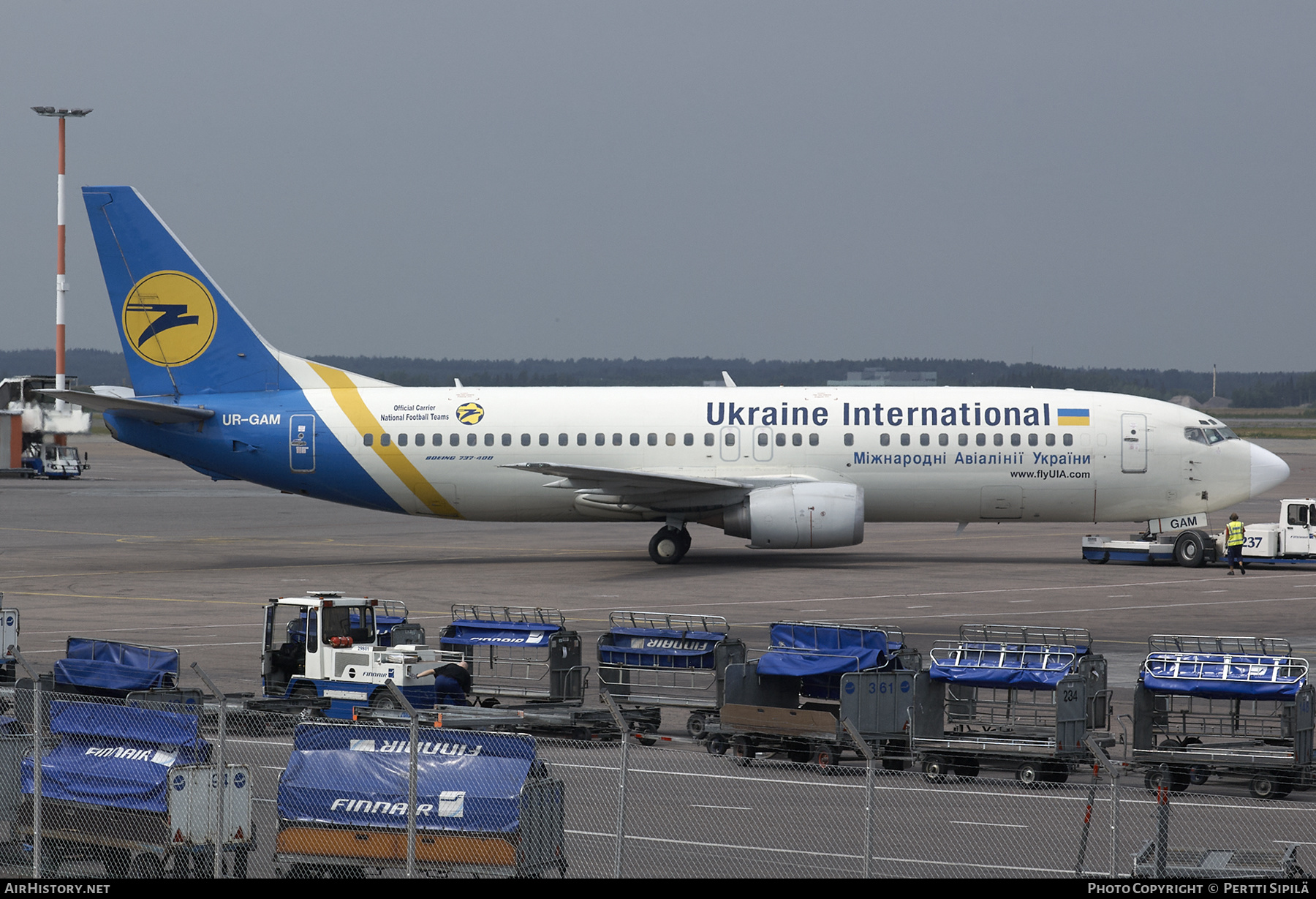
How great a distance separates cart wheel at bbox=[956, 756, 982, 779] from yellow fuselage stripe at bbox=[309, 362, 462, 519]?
25.1m

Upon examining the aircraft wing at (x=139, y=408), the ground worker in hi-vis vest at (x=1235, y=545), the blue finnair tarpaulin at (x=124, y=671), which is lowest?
the blue finnair tarpaulin at (x=124, y=671)

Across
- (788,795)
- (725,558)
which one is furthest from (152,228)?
(788,795)

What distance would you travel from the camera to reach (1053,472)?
4009cm

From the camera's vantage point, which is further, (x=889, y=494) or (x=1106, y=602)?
(x=889, y=494)

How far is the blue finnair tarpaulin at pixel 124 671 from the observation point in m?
20.2

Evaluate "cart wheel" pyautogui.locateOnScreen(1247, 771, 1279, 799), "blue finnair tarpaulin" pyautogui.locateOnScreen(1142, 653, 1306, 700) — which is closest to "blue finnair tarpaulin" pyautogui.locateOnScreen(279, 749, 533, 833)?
"blue finnair tarpaulin" pyautogui.locateOnScreen(1142, 653, 1306, 700)

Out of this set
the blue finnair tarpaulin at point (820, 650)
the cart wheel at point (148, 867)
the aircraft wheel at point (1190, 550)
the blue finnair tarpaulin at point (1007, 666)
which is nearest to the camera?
the cart wheel at point (148, 867)

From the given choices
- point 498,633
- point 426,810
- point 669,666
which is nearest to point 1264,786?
point 669,666

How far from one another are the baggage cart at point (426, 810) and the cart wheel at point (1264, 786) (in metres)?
9.13

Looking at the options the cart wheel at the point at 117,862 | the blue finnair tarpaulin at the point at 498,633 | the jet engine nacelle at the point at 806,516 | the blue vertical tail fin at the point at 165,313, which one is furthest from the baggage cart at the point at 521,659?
the blue vertical tail fin at the point at 165,313

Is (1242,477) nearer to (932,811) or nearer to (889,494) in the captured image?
(889,494)

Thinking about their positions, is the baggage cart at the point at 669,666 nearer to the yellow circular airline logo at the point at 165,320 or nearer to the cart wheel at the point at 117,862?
the cart wheel at the point at 117,862

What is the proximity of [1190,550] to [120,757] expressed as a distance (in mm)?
33640

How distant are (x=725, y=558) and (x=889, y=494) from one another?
5.35m
